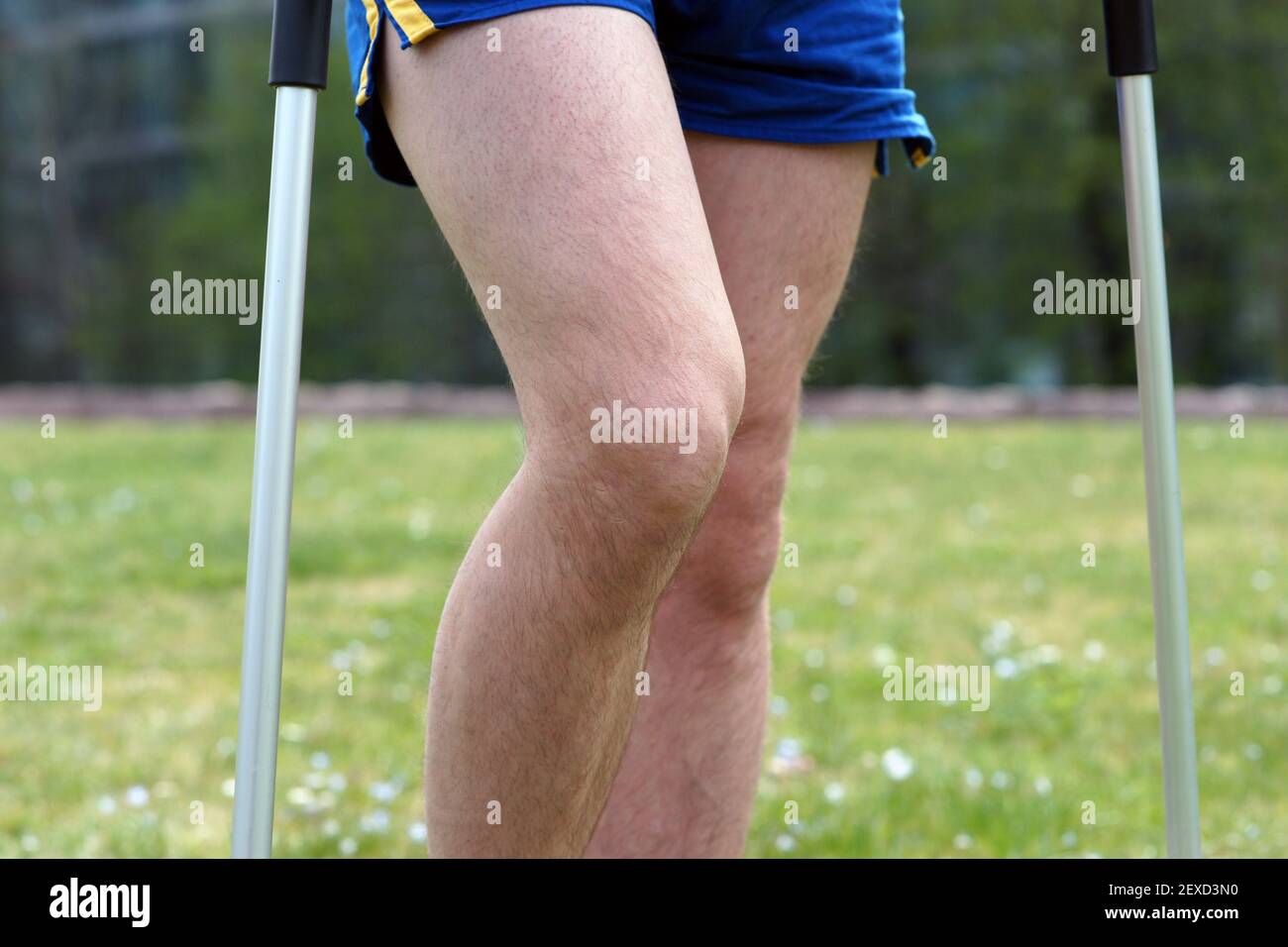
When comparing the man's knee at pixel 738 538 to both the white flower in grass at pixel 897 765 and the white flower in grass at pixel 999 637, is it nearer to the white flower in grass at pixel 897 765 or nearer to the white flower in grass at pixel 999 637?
the white flower in grass at pixel 897 765

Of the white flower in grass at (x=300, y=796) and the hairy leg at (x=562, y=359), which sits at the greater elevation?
the hairy leg at (x=562, y=359)

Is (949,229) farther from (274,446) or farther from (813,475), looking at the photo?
(274,446)

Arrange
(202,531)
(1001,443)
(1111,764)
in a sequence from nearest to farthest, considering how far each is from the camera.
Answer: (1111,764) → (202,531) → (1001,443)

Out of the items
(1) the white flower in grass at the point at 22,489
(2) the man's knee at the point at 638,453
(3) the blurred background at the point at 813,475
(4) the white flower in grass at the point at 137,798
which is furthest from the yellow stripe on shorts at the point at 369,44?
(1) the white flower in grass at the point at 22,489

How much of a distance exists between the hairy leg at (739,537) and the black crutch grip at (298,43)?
44 cm

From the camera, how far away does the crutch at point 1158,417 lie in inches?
60.4

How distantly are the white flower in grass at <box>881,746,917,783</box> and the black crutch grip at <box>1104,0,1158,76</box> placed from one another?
4.64ft

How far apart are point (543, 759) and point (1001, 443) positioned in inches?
243

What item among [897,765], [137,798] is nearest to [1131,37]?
[897,765]

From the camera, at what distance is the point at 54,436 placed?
7.72m

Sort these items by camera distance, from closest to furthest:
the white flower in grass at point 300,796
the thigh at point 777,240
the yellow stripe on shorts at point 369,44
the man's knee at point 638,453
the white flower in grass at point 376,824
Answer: the man's knee at point 638,453 → the yellow stripe on shorts at point 369,44 → the thigh at point 777,240 → the white flower in grass at point 376,824 → the white flower in grass at point 300,796

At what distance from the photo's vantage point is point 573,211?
1.21 metres
